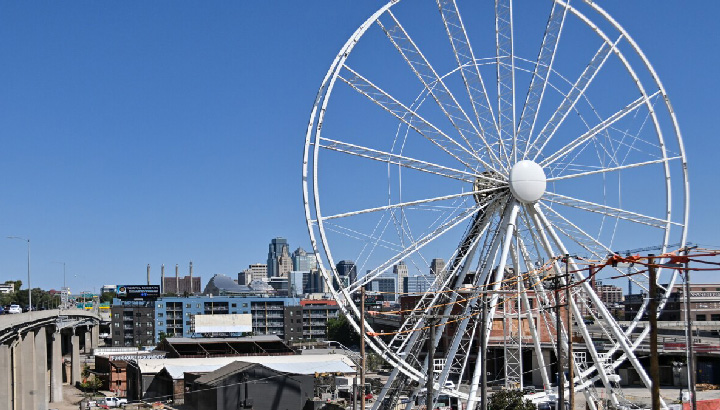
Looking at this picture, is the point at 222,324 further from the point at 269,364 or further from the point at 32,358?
the point at 269,364

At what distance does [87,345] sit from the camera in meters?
177

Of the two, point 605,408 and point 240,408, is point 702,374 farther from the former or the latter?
point 240,408

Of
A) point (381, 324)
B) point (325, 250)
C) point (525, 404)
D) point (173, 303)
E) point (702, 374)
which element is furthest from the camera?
point (173, 303)

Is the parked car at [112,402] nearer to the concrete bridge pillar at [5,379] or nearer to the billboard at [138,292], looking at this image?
the concrete bridge pillar at [5,379]

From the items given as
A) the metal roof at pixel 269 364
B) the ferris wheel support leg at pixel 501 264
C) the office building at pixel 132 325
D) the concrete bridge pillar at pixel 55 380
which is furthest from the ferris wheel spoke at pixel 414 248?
the office building at pixel 132 325

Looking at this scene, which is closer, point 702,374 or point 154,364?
point 702,374

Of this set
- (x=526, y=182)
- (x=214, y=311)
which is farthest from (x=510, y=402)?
(x=214, y=311)

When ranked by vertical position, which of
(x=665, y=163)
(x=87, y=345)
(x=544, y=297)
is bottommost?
(x=87, y=345)

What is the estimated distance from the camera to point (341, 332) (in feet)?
555

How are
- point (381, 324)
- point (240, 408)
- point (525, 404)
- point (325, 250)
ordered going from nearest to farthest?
point (325, 250) < point (525, 404) < point (240, 408) < point (381, 324)

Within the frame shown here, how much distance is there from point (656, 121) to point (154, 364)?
5678cm

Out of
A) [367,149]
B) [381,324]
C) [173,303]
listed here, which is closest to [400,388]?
[367,149]

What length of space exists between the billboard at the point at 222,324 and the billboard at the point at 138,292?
38217mm

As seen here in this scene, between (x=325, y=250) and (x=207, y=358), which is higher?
(x=325, y=250)
